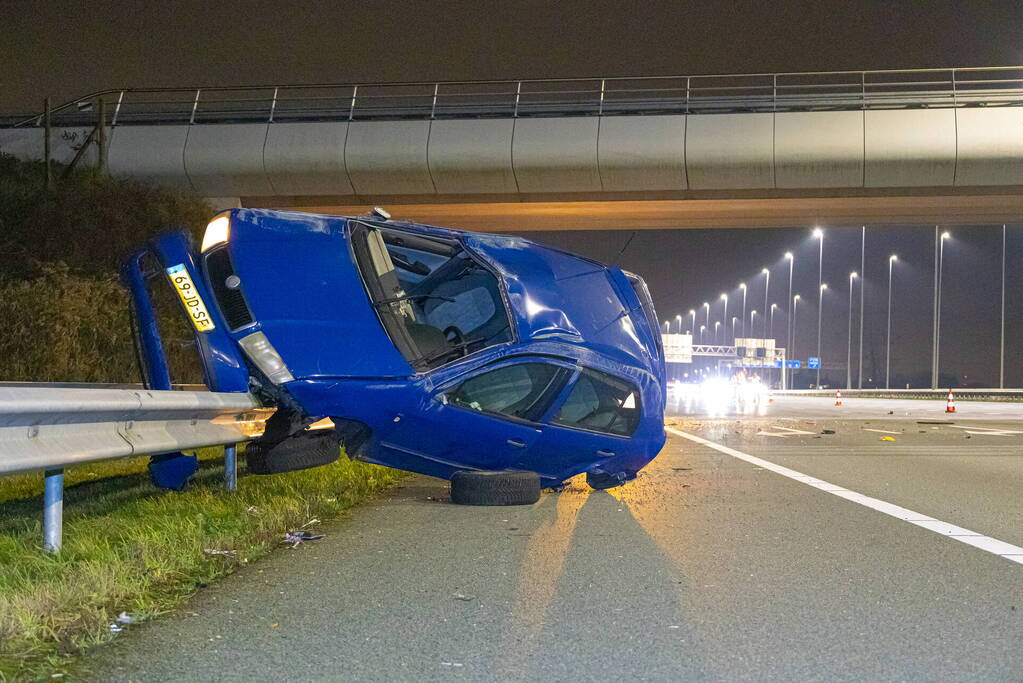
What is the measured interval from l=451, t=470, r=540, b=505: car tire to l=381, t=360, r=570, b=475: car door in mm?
127

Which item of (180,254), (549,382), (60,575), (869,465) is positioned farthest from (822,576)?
(869,465)

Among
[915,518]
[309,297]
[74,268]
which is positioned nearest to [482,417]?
[309,297]

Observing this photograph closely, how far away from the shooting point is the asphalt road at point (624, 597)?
12.6ft

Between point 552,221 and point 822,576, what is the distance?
24.7 metres

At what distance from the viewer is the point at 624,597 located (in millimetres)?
5031

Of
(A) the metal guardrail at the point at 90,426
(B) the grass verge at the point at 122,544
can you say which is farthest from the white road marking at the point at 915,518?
(A) the metal guardrail at the point at 90,426

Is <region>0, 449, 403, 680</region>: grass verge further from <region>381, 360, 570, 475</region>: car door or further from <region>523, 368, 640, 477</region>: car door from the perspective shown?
<region>523, 368, 640, 477</region>: car door

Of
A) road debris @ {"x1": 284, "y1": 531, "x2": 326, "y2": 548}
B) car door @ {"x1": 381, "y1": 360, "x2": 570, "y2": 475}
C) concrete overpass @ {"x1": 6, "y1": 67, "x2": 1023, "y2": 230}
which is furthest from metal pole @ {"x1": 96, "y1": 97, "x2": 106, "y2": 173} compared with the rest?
road debris @ {"x1": 284, "y1": 531, "x2": 326, "y2": 548}

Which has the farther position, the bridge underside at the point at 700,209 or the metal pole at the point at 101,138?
the metal pole at the point at 101,138

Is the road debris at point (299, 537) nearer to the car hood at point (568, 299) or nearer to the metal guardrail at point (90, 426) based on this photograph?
the metal guardrail at point (90, 426)

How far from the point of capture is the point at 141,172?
1049 inches

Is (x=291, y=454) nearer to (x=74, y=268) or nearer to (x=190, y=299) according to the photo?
(x=190, y=299)

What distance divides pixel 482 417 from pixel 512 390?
40 centimetres

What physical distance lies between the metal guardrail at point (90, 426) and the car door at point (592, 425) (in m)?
2.20
